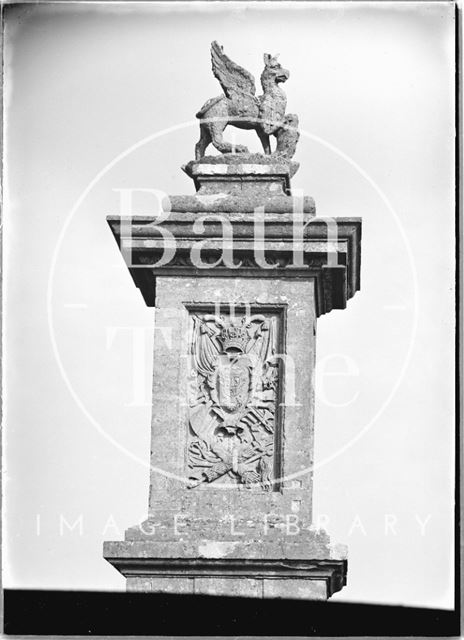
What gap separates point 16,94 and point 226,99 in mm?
2166

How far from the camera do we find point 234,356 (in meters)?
21.3

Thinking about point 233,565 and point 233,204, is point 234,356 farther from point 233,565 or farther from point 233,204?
point 233,565

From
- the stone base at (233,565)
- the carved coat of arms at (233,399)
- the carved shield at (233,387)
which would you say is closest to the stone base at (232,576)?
the stone base at (233,565)

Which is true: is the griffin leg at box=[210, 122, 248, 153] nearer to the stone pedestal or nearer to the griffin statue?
the griffin statue

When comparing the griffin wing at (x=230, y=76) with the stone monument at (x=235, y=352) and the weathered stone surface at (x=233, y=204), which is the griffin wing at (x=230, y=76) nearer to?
the stone monument at (x=235, y=352)

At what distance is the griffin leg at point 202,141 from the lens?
22219mm

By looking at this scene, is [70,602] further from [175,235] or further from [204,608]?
[175,235]

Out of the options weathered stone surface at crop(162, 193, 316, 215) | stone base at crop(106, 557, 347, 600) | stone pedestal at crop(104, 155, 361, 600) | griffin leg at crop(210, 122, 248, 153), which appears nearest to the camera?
stone base at crop(106, 557, 347, 600)

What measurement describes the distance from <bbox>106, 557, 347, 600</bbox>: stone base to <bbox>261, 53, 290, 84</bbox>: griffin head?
15.5 ft

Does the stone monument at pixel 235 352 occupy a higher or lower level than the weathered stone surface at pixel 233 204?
lower

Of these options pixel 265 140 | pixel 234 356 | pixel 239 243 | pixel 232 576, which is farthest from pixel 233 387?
pixel 265 140

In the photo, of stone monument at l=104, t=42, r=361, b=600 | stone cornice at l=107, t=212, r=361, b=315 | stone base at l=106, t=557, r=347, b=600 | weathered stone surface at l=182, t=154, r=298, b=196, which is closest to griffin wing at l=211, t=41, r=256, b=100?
weathered stone surface at l=182, t=154, r=298, b=196

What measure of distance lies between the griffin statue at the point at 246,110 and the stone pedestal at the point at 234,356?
2.18ft

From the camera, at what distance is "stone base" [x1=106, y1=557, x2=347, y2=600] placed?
799 inches
